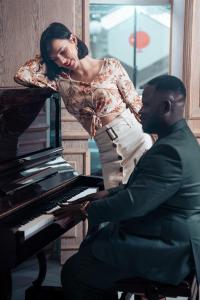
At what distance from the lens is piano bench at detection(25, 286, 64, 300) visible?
7.90 ft

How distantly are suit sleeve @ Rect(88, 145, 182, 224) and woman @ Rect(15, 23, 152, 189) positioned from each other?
3.10 feet

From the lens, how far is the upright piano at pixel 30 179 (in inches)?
74.8

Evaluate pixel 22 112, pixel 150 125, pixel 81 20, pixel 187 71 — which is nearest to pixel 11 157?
pixel 22 112

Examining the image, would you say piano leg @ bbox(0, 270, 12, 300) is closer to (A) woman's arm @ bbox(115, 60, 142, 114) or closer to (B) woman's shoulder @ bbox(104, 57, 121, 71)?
(A) woman's arm @ bbox(115, 60, 142, 114)

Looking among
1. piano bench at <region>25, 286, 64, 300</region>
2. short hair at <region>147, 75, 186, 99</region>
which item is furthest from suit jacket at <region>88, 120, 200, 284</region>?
piano bench at <region>25, 286, 64, 300</region>

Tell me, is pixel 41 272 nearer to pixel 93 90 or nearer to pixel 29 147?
pixel 29 147

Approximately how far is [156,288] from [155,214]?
283 mm

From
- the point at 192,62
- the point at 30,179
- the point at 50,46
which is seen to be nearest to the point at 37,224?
the point at 30,179

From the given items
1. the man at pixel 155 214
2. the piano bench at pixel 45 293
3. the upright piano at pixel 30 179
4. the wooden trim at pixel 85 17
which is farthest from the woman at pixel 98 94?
the man at pixel 155 214

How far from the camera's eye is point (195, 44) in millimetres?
3322

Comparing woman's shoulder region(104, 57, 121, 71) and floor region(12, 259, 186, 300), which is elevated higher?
woman's shoulder region(104, 57, 121, 71)

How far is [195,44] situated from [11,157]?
1636 mm

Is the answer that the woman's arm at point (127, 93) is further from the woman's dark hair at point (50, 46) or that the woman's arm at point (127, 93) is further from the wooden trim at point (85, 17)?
the wooden trim at point (85, 17)

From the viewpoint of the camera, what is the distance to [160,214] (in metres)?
1.86
